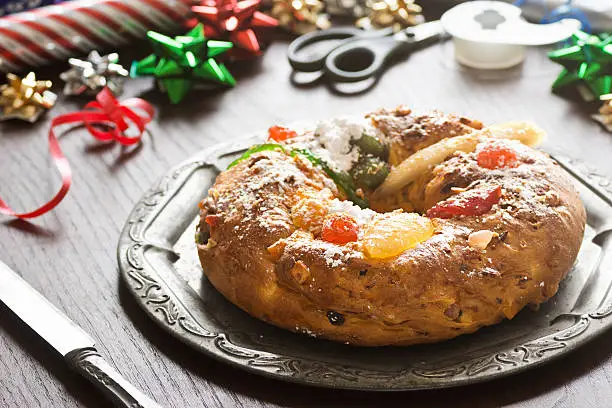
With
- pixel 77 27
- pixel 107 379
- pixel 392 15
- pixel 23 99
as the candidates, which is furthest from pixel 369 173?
pixel 77 27

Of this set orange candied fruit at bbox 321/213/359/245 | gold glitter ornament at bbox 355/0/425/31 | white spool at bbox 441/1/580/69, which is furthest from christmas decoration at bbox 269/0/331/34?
orange candied fruit at bbox 321/213/359/245

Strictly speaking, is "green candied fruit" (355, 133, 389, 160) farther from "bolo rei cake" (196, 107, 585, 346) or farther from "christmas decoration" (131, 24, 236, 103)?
"christmas decoration" (131, 24, 236, 103)

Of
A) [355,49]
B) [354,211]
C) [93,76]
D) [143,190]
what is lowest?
[355,49]

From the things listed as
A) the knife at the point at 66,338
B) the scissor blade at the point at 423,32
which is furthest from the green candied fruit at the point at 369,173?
the scissor blade at the point at 423,32

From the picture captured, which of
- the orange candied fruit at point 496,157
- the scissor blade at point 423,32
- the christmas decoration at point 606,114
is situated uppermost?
the orange candied fruit at point 496,157

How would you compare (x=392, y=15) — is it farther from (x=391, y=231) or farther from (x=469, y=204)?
(x=391, y=231)

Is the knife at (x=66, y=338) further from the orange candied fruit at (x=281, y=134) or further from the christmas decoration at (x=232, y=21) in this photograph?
the christmas decoration at (x=232, y=21)

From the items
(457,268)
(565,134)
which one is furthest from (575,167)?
(457,268)
